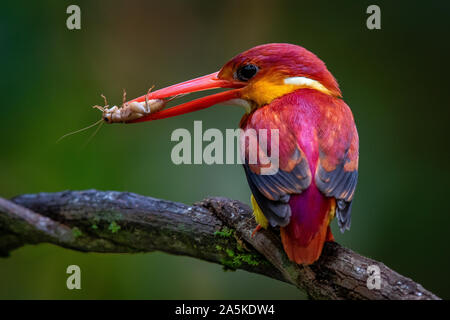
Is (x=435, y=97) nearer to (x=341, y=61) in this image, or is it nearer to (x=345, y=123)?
(x=341, y=61)

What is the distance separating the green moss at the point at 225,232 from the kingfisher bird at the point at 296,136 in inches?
7.0

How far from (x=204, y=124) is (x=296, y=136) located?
1.95 m

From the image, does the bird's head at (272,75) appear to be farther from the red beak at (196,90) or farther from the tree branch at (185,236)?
the tree branch at (185,236)

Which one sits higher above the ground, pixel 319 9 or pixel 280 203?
pixel 319 9

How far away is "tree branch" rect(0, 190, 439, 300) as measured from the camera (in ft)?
5.43

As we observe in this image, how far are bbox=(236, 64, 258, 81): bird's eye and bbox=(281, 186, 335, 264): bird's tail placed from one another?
653mm

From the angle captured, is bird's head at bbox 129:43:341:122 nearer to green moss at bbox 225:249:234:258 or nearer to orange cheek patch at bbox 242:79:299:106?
orange cheek patch at bbox 242:79:299:106

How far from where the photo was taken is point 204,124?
3.61 meters

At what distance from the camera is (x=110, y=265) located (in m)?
3.26

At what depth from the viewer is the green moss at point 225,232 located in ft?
6.55

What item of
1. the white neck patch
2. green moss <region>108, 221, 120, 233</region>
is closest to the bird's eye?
the white neck patch

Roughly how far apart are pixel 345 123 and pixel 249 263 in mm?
667

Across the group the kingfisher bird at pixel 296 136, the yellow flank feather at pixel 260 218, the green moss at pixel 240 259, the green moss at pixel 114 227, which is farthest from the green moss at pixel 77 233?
the yellow flank feather at pixel 260 218

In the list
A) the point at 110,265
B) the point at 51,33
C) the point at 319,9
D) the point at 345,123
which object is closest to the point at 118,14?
the point at 51,33
